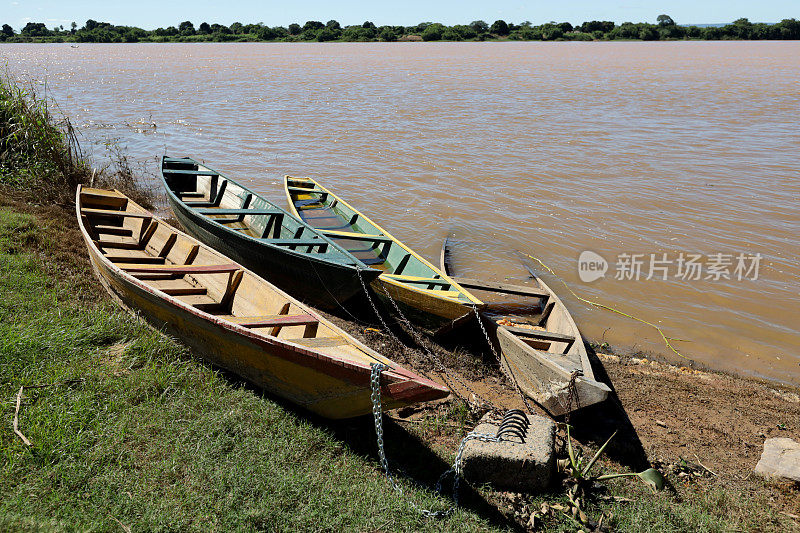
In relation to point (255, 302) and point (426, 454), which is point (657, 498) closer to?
point (426, 454)

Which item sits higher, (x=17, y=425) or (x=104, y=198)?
(x=104, y=198)

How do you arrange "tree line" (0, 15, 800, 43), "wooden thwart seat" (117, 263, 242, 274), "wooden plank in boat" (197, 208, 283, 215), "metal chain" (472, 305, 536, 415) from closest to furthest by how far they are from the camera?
"metal chain" (472, 305, 536, 415) → "wooden thwart seat" (117, 263, 242, 274) → "wooden plank in boat" (197, 208, 283, 215) → "tree line" (0, 15, 800, 43)

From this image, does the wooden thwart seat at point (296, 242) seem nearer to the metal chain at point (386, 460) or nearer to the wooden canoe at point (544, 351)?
the wooden canoe at point (544, 351)

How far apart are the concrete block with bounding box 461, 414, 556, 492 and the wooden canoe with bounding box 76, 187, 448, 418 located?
576mm

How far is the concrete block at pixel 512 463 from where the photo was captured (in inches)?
161

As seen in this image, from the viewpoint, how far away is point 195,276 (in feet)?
23.2

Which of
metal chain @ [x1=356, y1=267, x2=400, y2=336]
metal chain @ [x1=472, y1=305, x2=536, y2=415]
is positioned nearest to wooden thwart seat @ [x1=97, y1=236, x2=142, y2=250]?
metal chain @ [x1=356, y1=267, x2=400, y2=336]

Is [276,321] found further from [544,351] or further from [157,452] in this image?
[544,351]

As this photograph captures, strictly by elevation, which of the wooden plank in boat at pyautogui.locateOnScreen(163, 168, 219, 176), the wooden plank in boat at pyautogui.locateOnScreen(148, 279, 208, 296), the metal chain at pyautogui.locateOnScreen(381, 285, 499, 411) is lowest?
the metal chain at pyautogui.locateOnScreen(381, 285, 499, 411)

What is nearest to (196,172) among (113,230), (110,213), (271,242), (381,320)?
(113,230)

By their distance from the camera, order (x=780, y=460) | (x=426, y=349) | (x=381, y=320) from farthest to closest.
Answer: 1. (x=381, y=320)
2. (x=426, y=349)
3. (x=780, y=460)

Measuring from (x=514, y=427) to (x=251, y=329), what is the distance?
8.04 ft

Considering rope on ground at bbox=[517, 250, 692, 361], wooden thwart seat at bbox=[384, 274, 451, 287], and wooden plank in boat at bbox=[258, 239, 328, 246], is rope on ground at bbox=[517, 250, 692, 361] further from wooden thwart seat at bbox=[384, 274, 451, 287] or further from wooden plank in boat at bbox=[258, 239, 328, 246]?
wooden plank in boat at bbox=[258, 239, 328, 246]

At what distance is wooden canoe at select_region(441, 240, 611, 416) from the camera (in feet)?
16.1
